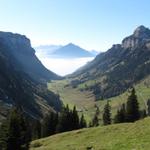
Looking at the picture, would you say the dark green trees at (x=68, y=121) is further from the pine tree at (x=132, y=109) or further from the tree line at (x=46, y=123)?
the pine tree at (x=132, y=109)

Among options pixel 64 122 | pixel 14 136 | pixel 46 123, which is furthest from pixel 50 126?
pixel 14 136

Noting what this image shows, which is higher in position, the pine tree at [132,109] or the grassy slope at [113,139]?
the pine tree at [132,109]

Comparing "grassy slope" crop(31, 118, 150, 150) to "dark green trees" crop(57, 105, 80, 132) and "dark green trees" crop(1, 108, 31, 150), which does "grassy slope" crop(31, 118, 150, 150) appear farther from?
"dark green trees" crop(57, 105, 80, 132)

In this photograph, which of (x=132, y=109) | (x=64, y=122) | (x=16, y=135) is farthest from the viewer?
(x=64, y=122)

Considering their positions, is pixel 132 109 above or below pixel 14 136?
above

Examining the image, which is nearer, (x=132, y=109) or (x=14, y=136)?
(x=14, y=136)

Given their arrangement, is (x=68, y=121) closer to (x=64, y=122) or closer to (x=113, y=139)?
(x=64, y=122)

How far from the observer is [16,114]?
59.9 metres

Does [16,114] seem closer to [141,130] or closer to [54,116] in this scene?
[141,130]

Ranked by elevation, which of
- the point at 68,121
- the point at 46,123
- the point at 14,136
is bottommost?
the point at 14,136

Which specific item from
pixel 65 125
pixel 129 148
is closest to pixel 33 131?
pixel 65 125

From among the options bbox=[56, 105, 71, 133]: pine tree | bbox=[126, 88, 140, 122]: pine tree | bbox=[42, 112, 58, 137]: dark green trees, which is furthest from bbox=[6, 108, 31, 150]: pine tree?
bbox=[42, 112, 58, 137]: dark green trees

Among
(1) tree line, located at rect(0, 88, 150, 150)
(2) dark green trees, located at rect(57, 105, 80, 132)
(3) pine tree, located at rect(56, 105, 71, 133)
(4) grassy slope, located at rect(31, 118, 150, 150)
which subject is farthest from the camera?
(2) dark green trees, located at rect(57, 105, 80, 132)

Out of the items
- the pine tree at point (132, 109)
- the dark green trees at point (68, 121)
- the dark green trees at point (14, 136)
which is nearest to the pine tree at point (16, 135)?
the dark green trees at point (14, 136)
